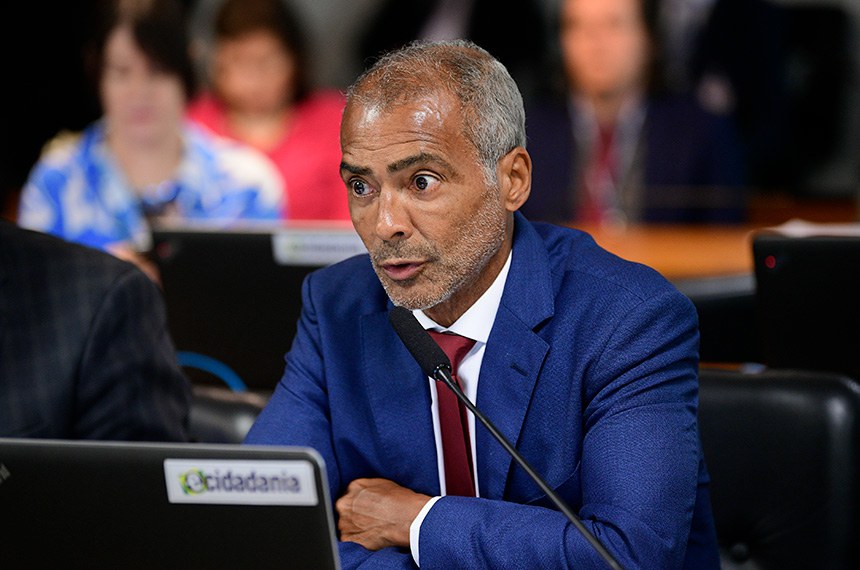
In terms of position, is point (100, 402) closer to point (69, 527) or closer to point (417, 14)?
point (69, 527)

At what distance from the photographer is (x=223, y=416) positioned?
1864 millimetres

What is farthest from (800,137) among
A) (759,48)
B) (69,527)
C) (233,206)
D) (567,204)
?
(69,527)

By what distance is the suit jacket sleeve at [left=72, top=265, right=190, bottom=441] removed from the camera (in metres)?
1.75

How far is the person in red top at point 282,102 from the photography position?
4043mm

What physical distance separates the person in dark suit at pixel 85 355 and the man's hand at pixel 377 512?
0.33 meters

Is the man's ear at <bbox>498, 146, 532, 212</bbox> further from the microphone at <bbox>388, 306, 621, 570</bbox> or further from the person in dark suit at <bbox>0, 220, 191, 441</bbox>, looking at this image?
the person in dark suit at <bbox>0, 220, 191, 441</bbox>

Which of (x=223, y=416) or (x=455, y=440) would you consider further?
(x=223, y=416)

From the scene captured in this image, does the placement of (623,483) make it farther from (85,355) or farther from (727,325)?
(727,325)

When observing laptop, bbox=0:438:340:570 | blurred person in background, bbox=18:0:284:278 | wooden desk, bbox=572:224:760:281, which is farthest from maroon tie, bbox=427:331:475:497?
blurred person in background, bbox=18:0:284:278

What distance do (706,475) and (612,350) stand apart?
0.23 metres

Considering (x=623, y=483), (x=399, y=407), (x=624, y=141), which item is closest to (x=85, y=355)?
(x=399, y=407)

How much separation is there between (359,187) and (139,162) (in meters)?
2.48

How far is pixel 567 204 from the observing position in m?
4.45

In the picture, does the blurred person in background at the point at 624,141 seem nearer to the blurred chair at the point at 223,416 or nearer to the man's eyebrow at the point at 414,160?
the blurred chair at the point at 223,416
